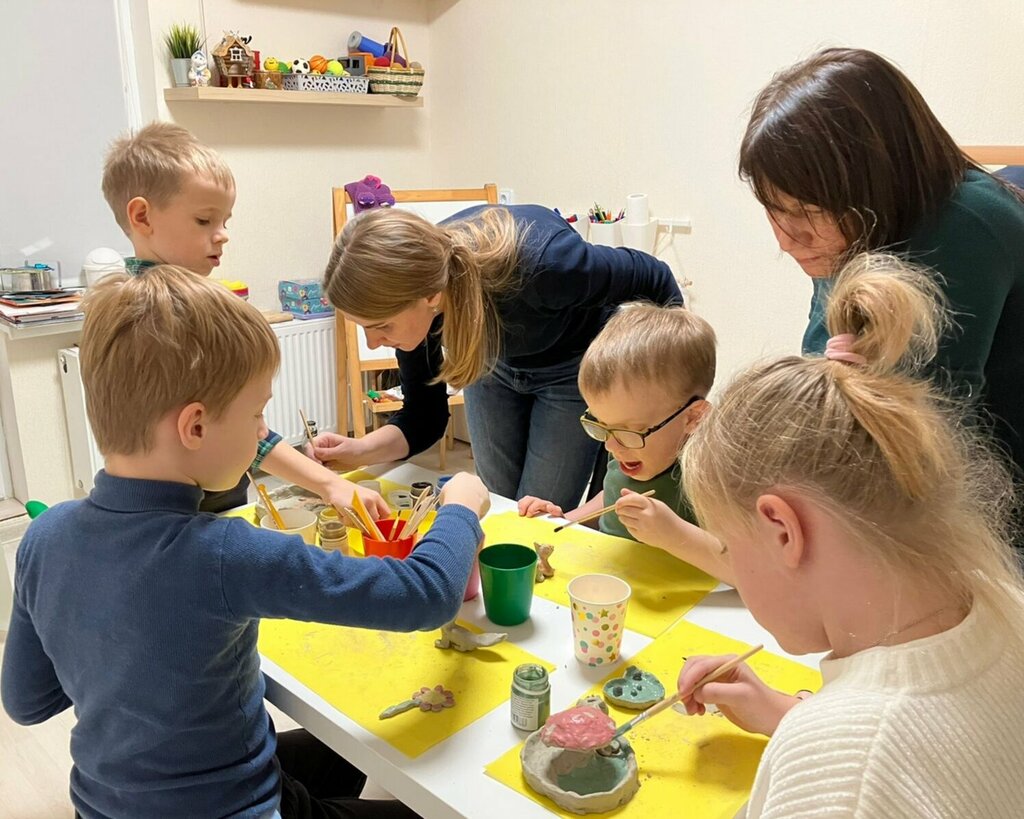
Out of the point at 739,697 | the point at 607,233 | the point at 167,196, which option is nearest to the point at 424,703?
the point at 739,697

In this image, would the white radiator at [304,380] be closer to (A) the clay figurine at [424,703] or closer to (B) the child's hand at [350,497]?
(B) the child's hand at [350,497]

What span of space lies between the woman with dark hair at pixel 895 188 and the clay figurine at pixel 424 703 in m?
0.73

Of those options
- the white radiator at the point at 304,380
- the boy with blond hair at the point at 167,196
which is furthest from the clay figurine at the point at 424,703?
the white radiator at the point at 304,380

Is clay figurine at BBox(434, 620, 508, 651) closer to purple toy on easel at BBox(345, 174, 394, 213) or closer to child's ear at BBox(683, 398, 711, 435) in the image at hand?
child's ear at BBox(683, 398, 711, 435)

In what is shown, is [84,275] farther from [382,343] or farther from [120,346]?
[120,346]

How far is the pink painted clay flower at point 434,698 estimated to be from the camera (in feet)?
3.27

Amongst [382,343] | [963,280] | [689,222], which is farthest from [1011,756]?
[689,222]

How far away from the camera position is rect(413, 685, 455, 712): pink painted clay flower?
1.00 metres

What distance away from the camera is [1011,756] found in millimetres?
680

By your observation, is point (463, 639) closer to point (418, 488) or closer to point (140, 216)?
point (418, 488)

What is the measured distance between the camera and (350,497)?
1.50m

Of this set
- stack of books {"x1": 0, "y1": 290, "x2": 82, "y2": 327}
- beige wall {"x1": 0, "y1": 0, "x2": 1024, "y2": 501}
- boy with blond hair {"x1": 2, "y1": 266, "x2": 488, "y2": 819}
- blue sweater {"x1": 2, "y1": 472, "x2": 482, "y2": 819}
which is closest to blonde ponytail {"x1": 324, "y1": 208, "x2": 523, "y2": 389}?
boy with blond hair {"x1": 2, "y1": 266, "x2": 488, "y2": 819}

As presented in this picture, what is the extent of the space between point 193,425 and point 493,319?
85cm

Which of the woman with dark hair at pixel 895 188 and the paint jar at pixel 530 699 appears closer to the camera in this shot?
the paint jar at pixel 530 699
